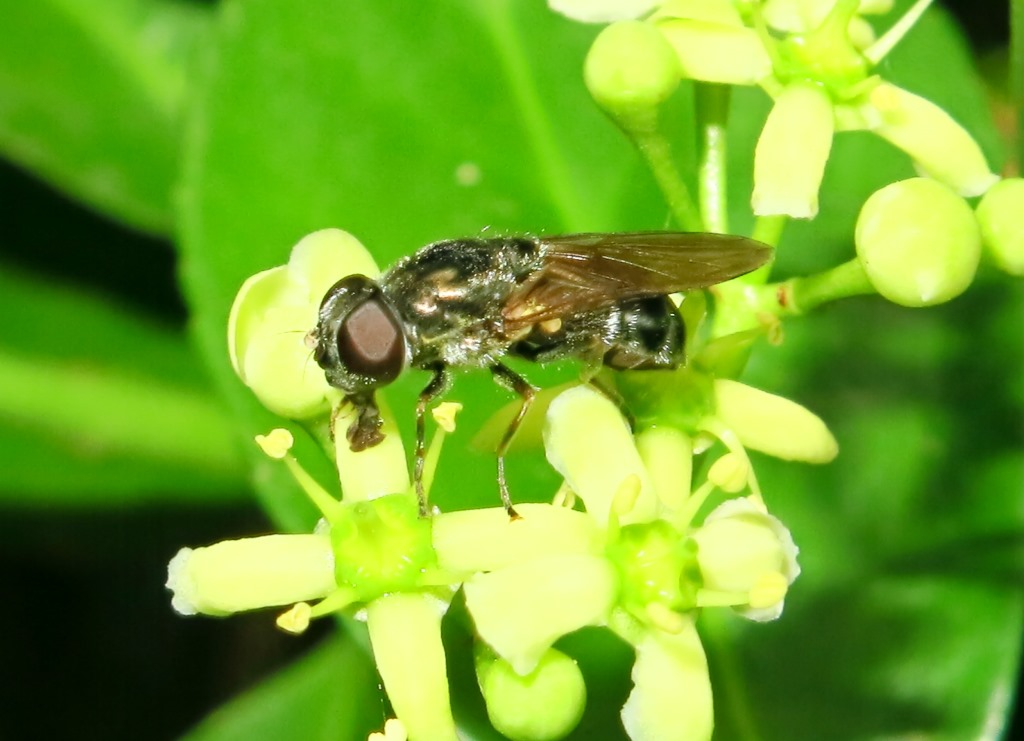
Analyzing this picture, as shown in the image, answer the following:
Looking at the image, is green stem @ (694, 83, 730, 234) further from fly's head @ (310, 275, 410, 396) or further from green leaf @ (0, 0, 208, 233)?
green leaf @ (0, 0, 208, 233)

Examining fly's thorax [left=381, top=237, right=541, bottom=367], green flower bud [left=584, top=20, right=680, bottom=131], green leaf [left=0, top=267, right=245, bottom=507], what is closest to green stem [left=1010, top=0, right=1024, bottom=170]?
green flower bud [left=584, top=20, right=680, bottom=131]

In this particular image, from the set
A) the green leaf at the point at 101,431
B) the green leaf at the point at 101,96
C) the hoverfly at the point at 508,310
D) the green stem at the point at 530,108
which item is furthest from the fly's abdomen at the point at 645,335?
the green leaf at the point at 101,96

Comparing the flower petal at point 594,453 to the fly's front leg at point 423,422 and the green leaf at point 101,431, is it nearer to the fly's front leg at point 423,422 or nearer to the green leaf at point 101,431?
the fly's front leg at point 423,422

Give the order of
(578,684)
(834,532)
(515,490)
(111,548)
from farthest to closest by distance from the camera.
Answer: (111,548) < (834,532) < (515,490) < (578,684)

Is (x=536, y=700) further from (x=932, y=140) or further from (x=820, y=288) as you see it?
(x=932, y=140)

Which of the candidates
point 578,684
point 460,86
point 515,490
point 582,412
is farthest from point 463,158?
point 578,684

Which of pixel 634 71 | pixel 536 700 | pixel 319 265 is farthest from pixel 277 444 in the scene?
pixel 634 71

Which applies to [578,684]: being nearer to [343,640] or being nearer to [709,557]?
[709,557]
